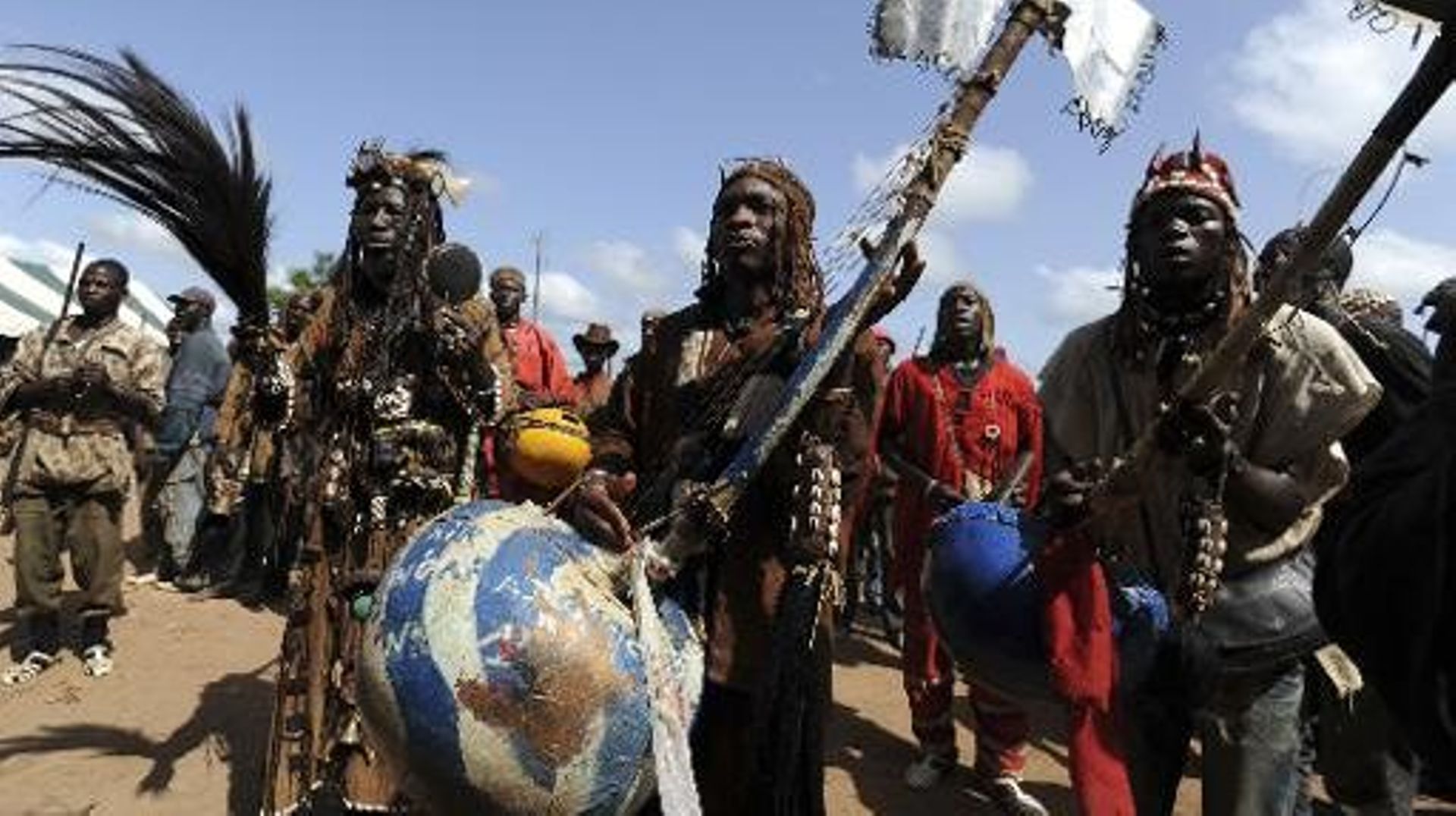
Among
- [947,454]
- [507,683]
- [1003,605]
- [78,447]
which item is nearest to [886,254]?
[1003,605]

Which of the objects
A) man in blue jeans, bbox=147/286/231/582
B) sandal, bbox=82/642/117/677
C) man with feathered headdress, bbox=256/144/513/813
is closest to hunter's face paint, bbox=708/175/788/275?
man with feathered headdress, bbox=256/144/513/813

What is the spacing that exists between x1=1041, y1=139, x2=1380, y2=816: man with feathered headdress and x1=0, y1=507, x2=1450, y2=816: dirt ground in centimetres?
315

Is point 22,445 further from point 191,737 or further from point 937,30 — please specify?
point 937,30

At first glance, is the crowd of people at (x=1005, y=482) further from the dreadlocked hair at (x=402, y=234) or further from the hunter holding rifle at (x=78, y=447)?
the hunter holding rifle at (x=78, y=447)

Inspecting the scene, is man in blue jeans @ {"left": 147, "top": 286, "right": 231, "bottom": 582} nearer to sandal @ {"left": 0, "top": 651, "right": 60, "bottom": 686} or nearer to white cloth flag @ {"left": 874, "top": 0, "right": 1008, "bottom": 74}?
sandal @ {"left": 0, "top": 651, "right": 60, "bottom": 686}

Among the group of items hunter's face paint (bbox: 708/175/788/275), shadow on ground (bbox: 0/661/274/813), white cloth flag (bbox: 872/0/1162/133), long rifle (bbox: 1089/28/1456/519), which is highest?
white cloth flag (bbox: 872/0/1162/133)

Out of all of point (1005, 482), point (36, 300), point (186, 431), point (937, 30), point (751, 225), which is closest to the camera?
point (937, 30)

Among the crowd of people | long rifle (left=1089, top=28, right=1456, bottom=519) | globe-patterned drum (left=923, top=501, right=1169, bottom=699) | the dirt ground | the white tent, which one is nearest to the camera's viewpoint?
long rifle (left=1089, top=28, right=1456, bottom=519)

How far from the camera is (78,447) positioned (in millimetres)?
8336

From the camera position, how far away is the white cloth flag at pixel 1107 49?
3.62 m

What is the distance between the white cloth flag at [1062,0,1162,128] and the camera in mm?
3625

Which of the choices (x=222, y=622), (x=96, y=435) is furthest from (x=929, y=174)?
(x=222, y=622)

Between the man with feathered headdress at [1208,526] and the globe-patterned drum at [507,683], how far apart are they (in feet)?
3.86

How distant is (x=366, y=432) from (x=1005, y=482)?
306 cm
